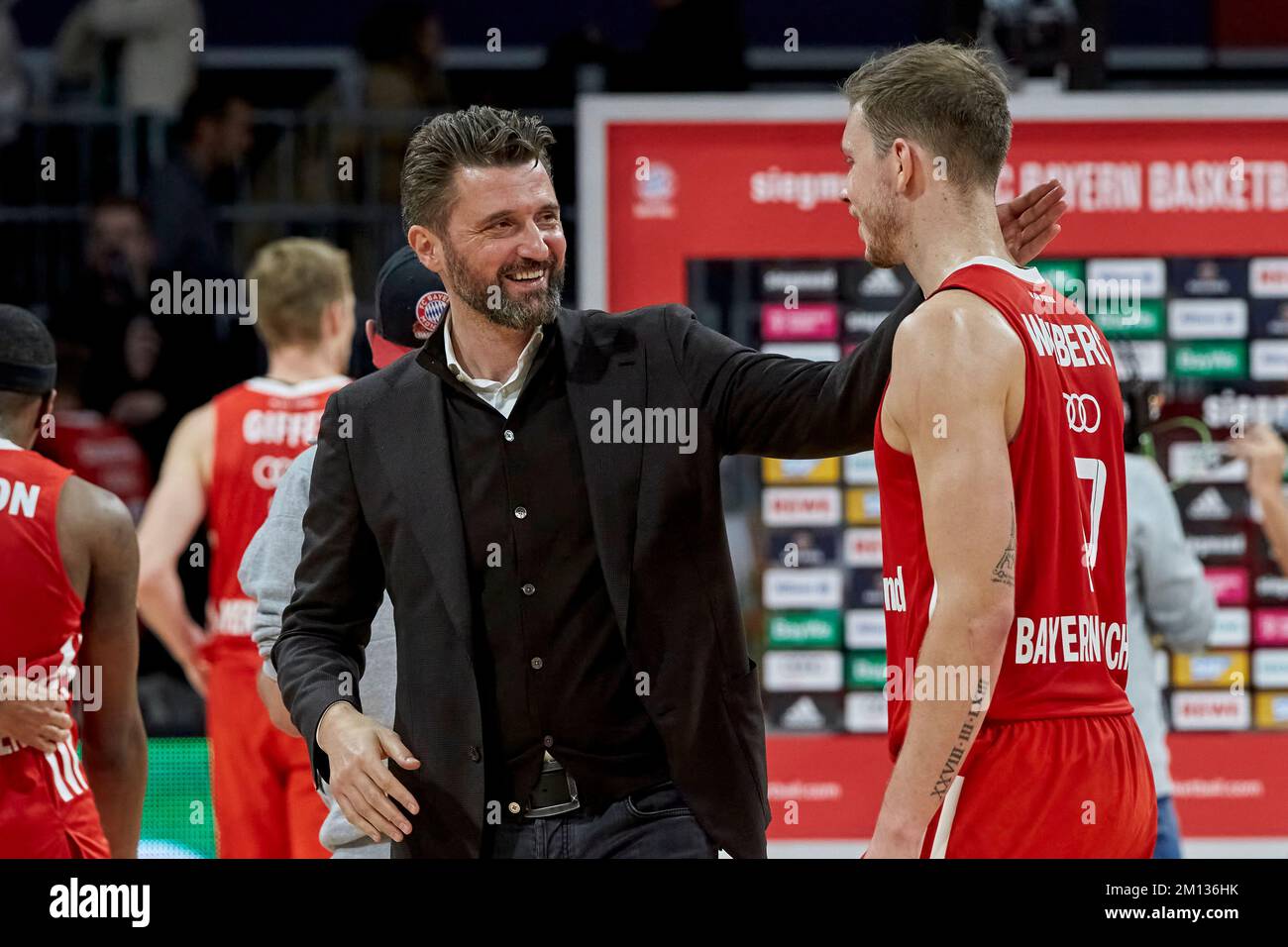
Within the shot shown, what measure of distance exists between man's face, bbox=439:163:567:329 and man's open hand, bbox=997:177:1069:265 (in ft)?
2.48

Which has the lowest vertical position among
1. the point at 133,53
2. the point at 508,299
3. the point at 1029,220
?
the point at 508,299

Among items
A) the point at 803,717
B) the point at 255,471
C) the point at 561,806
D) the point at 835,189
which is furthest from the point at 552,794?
the point at 835,189

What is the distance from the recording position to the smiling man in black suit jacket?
9.12 feet

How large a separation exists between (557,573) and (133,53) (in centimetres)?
579

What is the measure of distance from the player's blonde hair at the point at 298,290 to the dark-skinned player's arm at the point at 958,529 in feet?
8.67

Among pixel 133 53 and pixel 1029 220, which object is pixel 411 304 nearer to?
pixel 1029 220

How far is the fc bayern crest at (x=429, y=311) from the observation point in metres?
3.32

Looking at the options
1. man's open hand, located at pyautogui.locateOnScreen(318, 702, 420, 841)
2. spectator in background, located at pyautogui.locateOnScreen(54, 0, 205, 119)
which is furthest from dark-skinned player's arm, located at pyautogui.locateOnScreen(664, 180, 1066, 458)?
spectator in background, located at pyautogui.locateOnScreen(54, 0, 205, 119)

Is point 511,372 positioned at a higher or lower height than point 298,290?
lower

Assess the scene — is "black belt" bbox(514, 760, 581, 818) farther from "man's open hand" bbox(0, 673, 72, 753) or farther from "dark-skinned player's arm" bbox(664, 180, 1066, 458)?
"man's open hand" bbox(0, 673, 72, 753)

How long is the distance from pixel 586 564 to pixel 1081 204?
3.42 meters

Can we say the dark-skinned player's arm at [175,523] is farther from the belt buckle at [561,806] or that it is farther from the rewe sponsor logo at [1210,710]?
the rewe sponsor logo at [1210,710]

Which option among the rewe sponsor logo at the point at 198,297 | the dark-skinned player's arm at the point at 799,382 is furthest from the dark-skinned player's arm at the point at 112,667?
the rewe sponsor logo at the point at 198,297

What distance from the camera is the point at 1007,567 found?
250 cm
